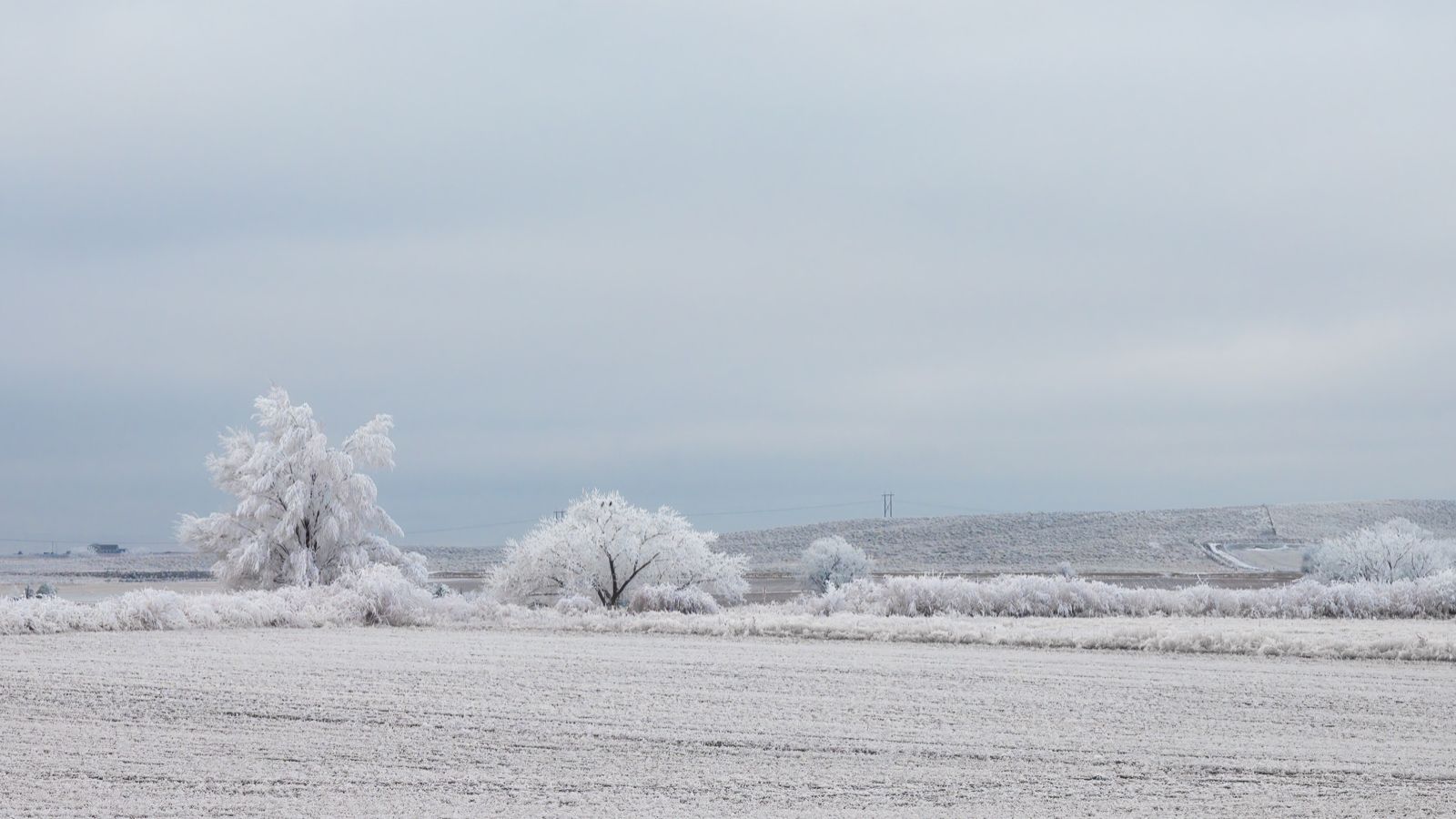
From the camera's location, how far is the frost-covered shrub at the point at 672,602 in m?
23.8

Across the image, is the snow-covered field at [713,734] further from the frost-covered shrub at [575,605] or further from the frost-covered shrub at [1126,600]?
the frost-covered shrub at [575,605]

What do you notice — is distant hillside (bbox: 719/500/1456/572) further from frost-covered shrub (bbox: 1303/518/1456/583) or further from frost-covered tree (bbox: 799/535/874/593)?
frost-covered shrub (bbox: 1303/518/1456/583)

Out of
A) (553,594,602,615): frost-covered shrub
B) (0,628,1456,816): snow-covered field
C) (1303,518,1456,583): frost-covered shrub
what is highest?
(1303,518,1456,583): frost-covered shrub

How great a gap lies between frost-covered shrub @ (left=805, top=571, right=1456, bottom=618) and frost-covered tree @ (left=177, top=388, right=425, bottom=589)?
12009mm

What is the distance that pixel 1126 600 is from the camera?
2283 centimetres

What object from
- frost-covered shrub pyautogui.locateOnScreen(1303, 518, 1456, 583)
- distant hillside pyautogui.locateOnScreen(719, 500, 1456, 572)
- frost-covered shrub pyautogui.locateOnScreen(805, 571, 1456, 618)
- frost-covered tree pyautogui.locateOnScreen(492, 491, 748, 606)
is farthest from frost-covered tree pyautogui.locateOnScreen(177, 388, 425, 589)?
distant hillside pyautogui.locateOnScreen(719, 500, 1456, 572)

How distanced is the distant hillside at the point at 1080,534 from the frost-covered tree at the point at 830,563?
2185cm

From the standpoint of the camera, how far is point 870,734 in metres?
10.3

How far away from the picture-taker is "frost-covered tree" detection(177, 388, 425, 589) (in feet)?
96.1

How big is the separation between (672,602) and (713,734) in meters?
14.0

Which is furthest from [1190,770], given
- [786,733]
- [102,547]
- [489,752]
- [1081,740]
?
[102,547]

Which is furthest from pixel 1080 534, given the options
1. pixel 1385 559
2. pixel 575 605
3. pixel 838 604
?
pixel 575 605

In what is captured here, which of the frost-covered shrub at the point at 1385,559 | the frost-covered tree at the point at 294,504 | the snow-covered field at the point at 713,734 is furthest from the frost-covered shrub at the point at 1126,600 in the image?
the frost-covered tree at the point at 294,504

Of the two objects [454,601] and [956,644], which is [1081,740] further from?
[454,601]
